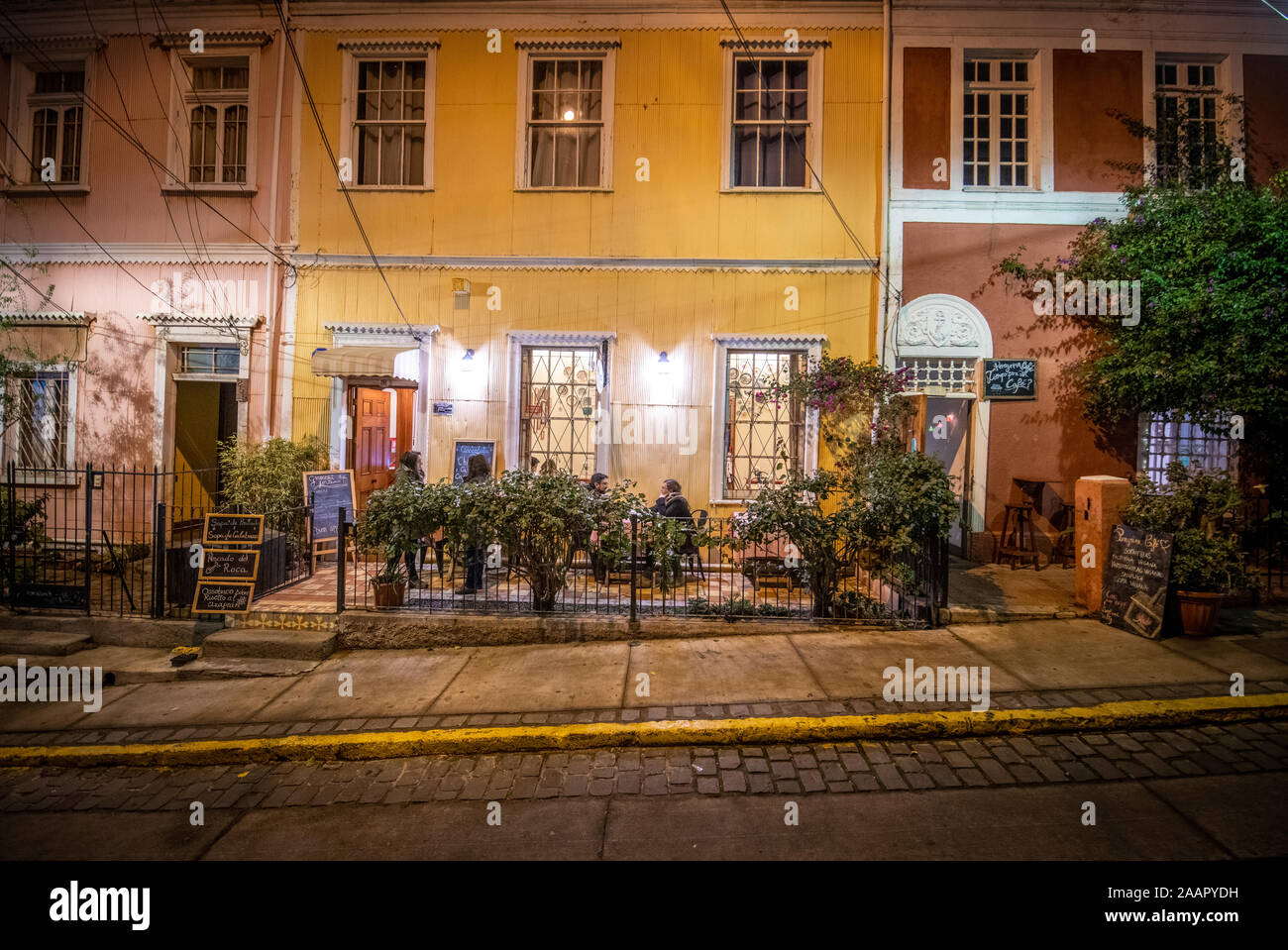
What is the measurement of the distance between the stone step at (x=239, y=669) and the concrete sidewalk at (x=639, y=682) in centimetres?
6

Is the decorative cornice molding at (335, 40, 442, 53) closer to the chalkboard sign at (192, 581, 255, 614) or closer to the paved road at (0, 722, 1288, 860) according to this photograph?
the chalkboard sign at (192, 581, 255, 614)

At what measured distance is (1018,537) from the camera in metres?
10.1

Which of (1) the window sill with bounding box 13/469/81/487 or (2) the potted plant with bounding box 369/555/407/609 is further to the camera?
(1) the window sill with bounding box 13/469/81/487

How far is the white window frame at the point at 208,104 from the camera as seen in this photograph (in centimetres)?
1062

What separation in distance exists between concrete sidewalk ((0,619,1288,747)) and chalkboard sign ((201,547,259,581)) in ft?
3.18

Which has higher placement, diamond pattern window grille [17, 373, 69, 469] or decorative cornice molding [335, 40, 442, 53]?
decorative cornice molding [335, 40, 442, 53]

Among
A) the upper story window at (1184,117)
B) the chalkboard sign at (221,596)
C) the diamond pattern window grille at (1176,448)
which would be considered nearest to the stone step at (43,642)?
the chalkboard sign at (221,596)

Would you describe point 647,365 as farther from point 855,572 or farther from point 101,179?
point 101,179

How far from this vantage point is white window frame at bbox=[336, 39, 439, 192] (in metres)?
A: 10.5

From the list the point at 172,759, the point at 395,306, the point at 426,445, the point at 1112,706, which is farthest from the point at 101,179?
the point at 1112,706

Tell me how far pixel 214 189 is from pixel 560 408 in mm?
6476

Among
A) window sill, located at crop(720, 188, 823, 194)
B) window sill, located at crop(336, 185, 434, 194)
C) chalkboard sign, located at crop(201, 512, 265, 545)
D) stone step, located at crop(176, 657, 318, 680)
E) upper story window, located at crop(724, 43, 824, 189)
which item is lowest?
stone step, located at crop(176, 657, 318, 680)

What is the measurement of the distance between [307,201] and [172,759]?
8.73 metres

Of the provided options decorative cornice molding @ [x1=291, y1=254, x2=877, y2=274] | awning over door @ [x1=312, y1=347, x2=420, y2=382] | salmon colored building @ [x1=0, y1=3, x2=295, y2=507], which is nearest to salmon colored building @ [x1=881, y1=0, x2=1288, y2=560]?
decorative cornice molding @ [x1=291, y1=254, x2=877, y2=274]
